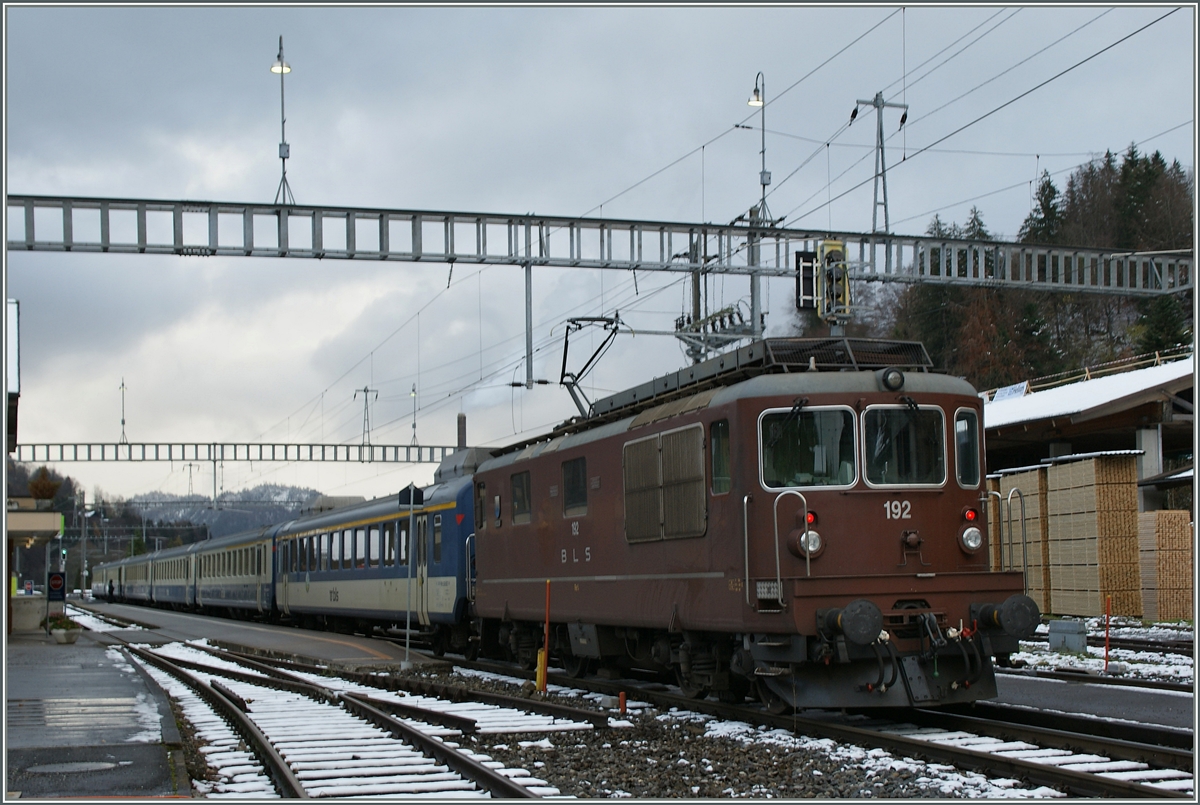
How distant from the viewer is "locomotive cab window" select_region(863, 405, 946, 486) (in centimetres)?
1084

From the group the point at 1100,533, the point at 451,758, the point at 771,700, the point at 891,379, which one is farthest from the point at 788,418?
the point at 1100,533

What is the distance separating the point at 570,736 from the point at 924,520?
11.7 ft

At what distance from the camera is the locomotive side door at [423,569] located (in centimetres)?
2220

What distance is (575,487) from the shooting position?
14734 millimetres

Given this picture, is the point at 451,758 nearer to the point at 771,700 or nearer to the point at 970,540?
the point at 771,700

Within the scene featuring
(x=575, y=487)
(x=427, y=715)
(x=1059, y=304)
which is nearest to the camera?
(x=427, y=715)

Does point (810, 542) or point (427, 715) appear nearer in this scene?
point (810, 542)

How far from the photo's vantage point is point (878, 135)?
3097 cm

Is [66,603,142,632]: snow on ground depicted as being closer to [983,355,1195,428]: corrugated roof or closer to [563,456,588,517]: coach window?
[563,456,588,517]: coach window

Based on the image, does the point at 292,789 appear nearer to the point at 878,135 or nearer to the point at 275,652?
the point at 275,652

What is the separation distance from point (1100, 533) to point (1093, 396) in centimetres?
921

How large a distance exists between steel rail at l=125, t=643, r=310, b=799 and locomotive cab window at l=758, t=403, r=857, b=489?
4.64 metres

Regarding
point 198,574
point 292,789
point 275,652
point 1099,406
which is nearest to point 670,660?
point 292,789

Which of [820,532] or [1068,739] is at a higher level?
[820,532]
